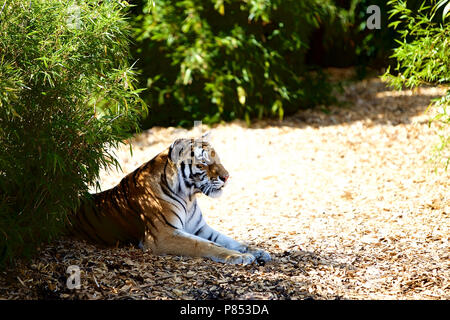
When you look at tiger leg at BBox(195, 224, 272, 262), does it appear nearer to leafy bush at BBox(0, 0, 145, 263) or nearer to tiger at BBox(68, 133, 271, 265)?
tiger at BBox(68, 133, 271, 265)

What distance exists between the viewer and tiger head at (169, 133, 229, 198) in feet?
13.1

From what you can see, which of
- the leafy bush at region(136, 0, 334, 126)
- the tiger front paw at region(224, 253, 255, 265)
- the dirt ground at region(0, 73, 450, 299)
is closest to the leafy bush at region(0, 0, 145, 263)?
the dirt ground at region(0, 73, 450, 299)

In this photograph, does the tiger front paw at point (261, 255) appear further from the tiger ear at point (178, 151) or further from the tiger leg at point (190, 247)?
the tiger ear at point (178, 151)

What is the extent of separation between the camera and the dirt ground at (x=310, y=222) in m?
3.48

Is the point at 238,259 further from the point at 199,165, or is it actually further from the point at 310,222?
the point at 310,222

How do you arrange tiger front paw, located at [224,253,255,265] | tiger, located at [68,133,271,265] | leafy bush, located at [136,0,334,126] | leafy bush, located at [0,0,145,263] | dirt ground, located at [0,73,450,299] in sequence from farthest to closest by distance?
leafy bush, located at [136,0,334,126]
tiger, located at [68,133,271,265]
tiger front paw, located at [224,253,255,265]
dirt ground, located at [0,73,450,299]
leafy bush, located at [0,0,145,263]

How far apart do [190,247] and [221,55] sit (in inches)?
187

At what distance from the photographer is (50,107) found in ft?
10.8

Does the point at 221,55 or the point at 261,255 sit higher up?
the point at 221,55

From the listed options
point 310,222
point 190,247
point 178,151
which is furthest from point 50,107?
point 310,222

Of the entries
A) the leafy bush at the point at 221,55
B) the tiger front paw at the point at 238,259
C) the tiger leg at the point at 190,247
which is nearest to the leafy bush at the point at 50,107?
the tiger leg at the point at 190,247
